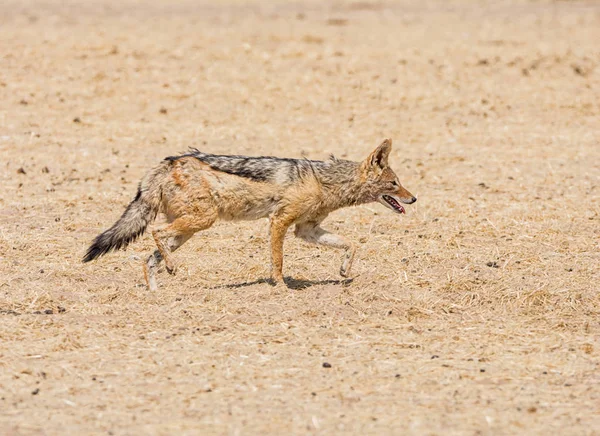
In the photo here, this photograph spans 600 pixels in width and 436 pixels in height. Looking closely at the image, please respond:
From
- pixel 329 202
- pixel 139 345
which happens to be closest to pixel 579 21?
pixel 329 202

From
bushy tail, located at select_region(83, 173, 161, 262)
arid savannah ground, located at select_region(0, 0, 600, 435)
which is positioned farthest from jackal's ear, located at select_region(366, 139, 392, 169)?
bushy tail, located at select_region(83, 173, 161, 262)

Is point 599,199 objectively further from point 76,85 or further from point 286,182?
point 76,85

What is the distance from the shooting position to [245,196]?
9.18 metres

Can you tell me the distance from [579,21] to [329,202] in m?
17.1

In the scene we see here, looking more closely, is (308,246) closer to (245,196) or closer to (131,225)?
(245,196)

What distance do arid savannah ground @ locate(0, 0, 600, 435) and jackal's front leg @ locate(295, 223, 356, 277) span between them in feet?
0.76

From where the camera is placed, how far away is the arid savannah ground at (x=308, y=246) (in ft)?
21.8

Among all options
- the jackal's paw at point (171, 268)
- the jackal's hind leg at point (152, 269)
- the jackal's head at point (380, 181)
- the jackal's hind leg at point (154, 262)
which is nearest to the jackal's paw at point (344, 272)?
the jackal's head at point (380, 181)

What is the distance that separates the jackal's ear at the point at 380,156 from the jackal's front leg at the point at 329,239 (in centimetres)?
80

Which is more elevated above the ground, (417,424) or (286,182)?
(286,182)

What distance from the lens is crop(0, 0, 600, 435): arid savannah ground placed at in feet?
21.8

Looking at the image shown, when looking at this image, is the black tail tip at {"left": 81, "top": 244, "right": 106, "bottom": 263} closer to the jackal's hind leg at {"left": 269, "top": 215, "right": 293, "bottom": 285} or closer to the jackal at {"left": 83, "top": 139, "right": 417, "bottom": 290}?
the jackal at {"left": 83, "top": 139, "right": 417, "bottom": 290}

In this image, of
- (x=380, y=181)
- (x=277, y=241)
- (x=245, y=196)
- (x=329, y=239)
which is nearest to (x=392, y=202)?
(x=380, y=181)

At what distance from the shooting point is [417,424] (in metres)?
6.20
